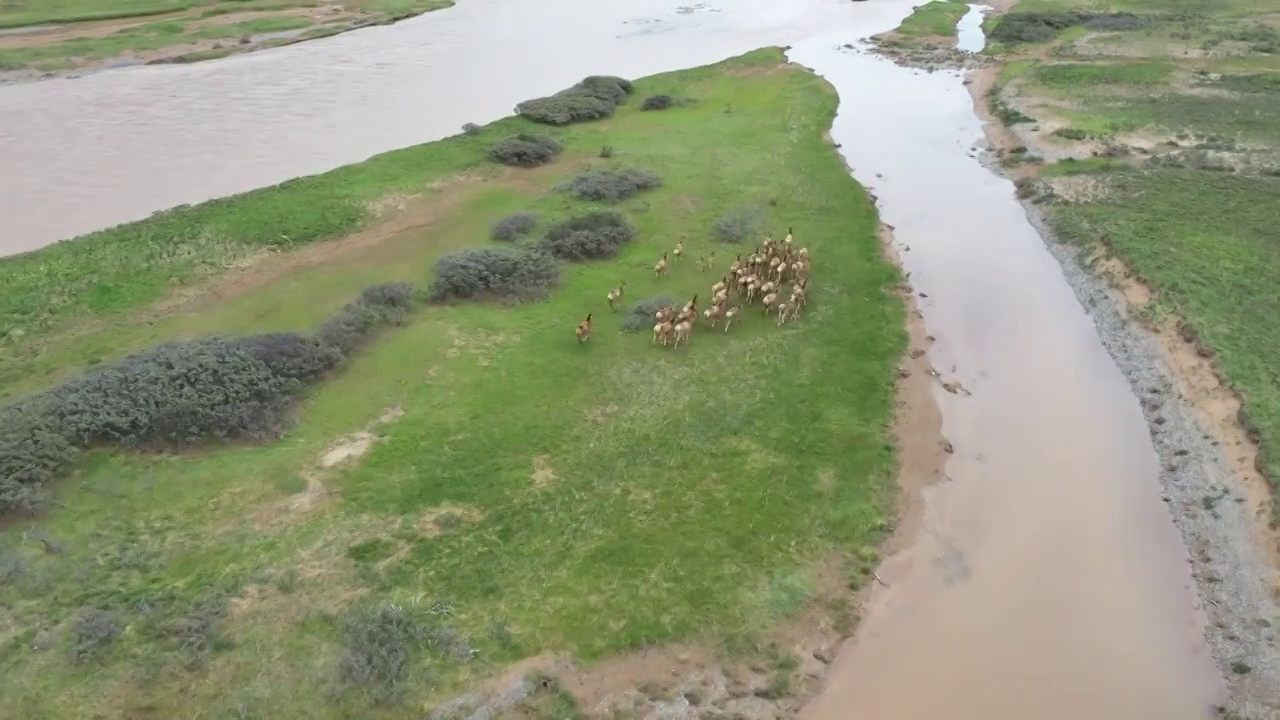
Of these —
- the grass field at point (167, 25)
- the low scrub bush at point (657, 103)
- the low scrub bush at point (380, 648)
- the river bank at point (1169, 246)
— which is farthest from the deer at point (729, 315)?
the grass field at point (167, 25)

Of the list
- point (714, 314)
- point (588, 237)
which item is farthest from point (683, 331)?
point (588, 237)

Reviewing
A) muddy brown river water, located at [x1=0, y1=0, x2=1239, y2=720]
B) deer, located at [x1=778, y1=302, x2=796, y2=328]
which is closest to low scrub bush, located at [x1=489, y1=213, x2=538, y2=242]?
deer, located at [x1=778, y1=302, x2=796, y2=328]

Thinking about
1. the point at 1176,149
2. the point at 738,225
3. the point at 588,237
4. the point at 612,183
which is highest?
the point at 612,183

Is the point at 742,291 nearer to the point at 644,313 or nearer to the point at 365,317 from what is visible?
the point at 644,313

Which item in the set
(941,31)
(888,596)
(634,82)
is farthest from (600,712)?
(941,31)

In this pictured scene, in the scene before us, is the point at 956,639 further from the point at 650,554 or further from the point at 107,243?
the point at 107,243
